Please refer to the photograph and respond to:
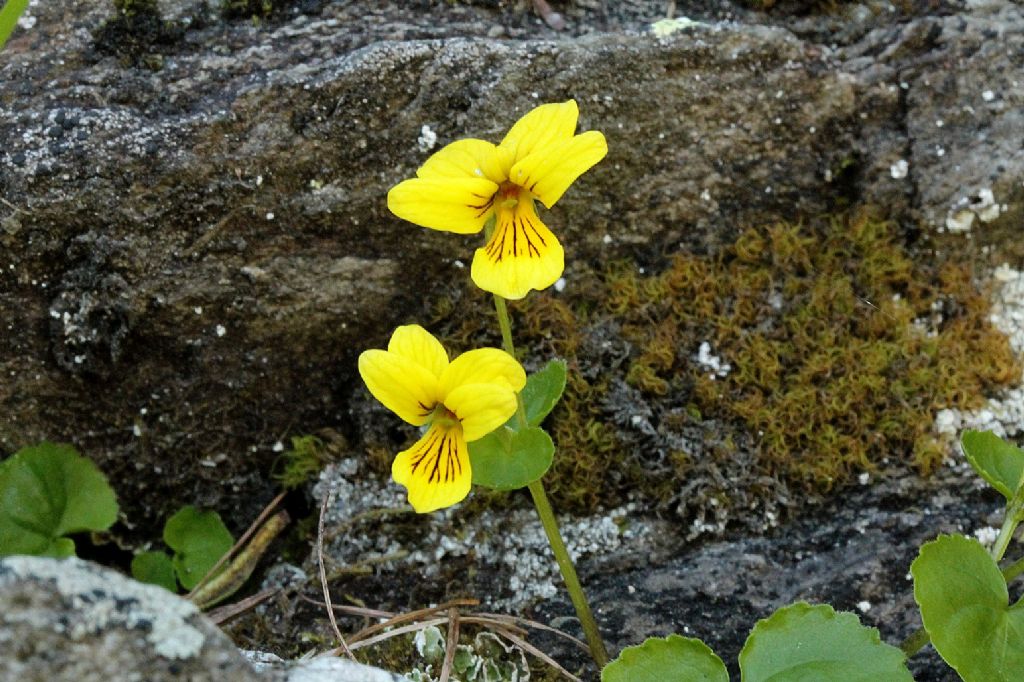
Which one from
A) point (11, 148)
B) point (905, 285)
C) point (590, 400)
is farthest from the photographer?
point (905, 285)

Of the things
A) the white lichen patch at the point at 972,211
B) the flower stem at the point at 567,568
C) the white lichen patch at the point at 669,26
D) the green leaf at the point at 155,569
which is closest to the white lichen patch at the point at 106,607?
the flower stem at the point at 567,568

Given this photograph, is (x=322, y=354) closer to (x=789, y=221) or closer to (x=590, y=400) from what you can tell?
(x=590, y=400)

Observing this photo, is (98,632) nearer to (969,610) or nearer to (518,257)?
(518,257)

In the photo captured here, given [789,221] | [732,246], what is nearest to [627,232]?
[732,246]

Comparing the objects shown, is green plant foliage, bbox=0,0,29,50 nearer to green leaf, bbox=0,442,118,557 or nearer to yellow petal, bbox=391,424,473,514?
yellow petal, bbox=391,424,473,514

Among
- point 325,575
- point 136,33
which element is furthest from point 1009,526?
point 136,33

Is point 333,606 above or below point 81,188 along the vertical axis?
below

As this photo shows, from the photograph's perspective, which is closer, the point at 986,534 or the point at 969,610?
the point at 969,610
